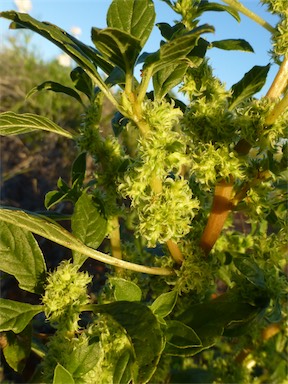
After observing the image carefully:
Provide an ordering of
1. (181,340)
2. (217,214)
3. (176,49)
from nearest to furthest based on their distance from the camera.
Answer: (176,49)
(181,340)
(217,214)

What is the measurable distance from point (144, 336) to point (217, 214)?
26cm

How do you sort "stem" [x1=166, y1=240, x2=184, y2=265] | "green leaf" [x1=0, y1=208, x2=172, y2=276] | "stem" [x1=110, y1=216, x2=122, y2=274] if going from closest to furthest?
"green leaf" [x1=0, y1=208, x2=172, y2=276] → "stem" [x1=166, y1=240, x2=184, y2=265] → "stem" [x1=110, y1=216, x2=122, y2=274]

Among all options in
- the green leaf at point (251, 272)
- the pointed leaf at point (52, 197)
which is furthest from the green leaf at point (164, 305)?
the pointed leaf at point (52, 197)

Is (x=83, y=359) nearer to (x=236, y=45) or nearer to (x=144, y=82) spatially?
(x=144, y=82)

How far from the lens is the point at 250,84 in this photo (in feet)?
2.66

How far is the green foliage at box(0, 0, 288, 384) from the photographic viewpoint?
620mm

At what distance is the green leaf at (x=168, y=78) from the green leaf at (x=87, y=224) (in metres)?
0.21

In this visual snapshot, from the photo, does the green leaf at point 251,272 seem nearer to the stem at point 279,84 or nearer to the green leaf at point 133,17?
the stem at point 279,84

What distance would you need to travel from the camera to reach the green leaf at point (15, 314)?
2.27 ft

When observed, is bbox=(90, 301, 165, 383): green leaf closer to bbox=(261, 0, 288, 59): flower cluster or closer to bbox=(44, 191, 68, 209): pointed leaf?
bbox=(44, 191, 68, 209): pointed leaf

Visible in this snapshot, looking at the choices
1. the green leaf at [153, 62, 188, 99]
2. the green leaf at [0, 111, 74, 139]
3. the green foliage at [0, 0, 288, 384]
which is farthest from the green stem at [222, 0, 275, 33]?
the green leaf at [0, 111, 74, 139]

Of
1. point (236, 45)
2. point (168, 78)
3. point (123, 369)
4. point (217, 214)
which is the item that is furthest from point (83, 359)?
point (236, 45)

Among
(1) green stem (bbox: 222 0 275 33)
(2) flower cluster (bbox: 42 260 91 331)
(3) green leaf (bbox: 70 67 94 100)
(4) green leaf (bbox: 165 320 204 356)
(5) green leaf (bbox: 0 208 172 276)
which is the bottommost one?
(2) flower cluster (bbox: 42 260 91 331)

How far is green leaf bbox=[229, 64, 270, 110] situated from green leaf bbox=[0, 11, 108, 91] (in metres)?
0.27
